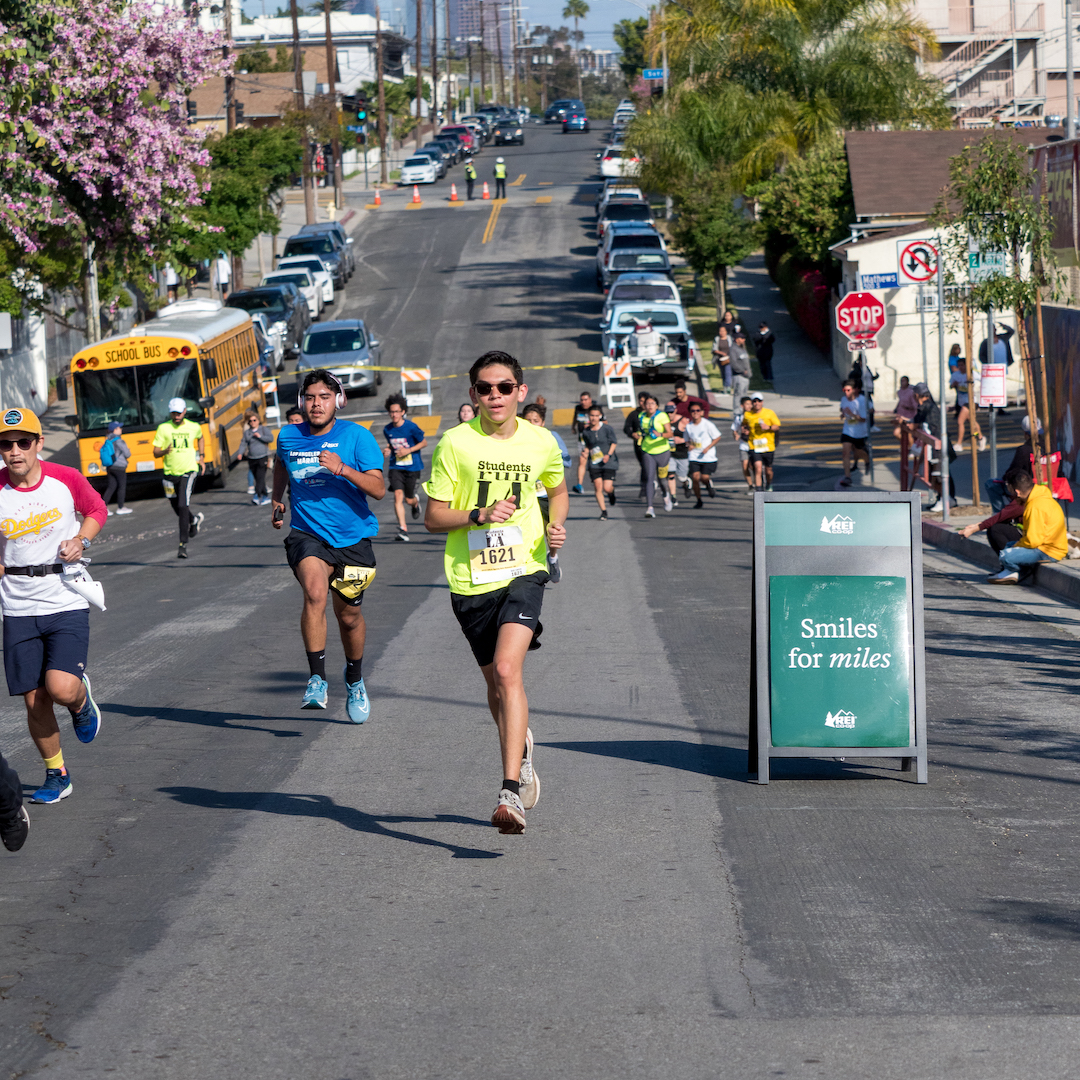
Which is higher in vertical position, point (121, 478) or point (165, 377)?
point (165, 377)

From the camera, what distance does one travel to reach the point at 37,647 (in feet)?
24.3

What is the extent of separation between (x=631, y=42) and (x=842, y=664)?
453ft

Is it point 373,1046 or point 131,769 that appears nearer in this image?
point 373,1046

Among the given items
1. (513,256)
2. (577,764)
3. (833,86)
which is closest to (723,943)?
(577,764)

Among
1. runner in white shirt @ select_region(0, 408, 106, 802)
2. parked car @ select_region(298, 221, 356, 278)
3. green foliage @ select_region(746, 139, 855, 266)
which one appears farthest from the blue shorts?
parked car @ select_region(298, 221, 356, 278)

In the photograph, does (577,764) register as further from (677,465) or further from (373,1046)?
(677,465)

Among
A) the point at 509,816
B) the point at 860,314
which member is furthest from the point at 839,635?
the point at 860,314

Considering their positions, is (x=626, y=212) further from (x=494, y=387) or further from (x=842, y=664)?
(x=494, y=387)

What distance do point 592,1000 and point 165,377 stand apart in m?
26.2

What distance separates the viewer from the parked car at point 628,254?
4978 centimetres

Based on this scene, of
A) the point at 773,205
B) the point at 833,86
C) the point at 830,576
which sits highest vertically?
the point at 833,86

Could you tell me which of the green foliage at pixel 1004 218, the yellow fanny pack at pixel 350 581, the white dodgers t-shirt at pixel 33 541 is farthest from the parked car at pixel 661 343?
the white dodgers t-shirt at pixel 33 541

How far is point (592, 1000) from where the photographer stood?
497cm

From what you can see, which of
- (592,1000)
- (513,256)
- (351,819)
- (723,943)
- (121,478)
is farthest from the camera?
(513,256)
